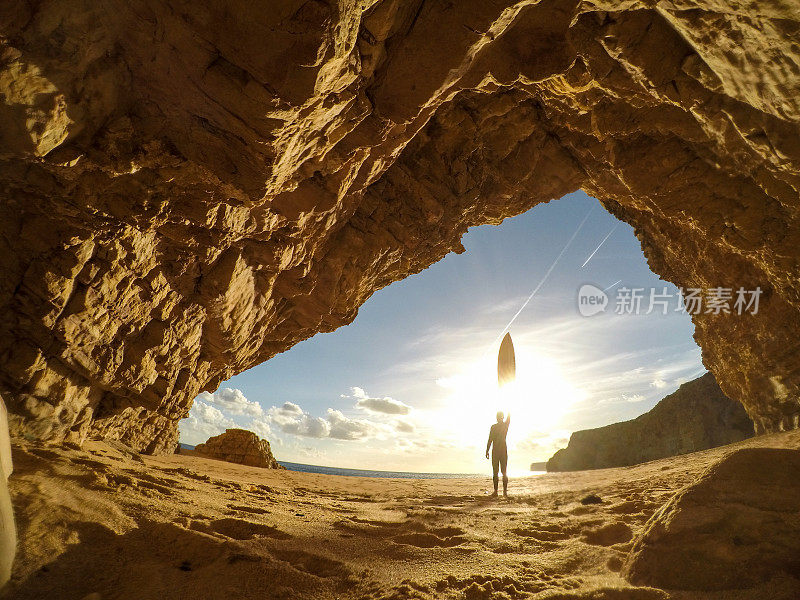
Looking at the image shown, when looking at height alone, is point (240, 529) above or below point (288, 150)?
below

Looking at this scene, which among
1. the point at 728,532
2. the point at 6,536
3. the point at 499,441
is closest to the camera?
the point at 6,536

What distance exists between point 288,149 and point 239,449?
1231cm

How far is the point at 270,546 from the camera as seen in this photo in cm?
283

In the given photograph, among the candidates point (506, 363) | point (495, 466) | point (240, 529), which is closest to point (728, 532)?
point (240, 529)

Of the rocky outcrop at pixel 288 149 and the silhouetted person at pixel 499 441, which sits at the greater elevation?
the rocky outcrop at pixel 288 149

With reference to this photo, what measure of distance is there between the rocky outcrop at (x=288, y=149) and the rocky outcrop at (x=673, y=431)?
65.6 ft

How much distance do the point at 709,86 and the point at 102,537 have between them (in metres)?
6.96

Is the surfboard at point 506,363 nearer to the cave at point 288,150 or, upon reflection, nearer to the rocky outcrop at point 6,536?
the cave at point 288,150

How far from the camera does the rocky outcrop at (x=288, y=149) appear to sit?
307cm

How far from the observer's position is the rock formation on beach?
1263 cm

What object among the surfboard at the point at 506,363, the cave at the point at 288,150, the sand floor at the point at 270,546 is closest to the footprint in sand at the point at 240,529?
the sand floor at the point at 270,546

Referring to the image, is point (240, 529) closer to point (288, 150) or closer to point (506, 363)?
point (288, 150)

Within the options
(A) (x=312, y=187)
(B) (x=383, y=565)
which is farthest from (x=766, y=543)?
(A) (x=312, y=187)

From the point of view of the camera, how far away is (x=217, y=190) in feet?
14.5
